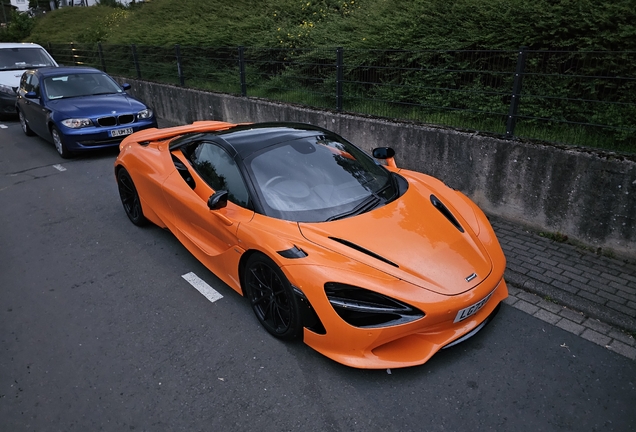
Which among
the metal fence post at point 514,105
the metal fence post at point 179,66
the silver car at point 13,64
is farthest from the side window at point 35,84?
the metal fence post at point 514,105

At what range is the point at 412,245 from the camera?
3.14 metres

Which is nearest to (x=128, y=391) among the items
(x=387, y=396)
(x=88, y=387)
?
(x=88, y=387)

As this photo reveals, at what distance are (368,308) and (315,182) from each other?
1278 millimetres

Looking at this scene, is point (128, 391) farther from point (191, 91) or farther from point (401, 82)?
point (191, 91)

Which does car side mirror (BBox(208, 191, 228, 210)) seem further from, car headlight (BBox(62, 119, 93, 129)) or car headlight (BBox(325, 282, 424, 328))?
car headlight (BBox(62, 119, 93, 129))

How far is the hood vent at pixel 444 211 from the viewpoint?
11.7 feet

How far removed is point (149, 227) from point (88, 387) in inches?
105

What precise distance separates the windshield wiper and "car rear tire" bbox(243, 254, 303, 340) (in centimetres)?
58

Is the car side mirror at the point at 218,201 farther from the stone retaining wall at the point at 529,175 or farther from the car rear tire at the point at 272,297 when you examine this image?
the stone retaining wall at the point at 529,175

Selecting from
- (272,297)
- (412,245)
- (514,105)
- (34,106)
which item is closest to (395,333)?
(412,245)

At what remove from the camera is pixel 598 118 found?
15.9 ft

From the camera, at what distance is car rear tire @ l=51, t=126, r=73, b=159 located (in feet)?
26.9

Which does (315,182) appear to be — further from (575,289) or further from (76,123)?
(76,123)

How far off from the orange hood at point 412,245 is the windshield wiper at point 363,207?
62mm
